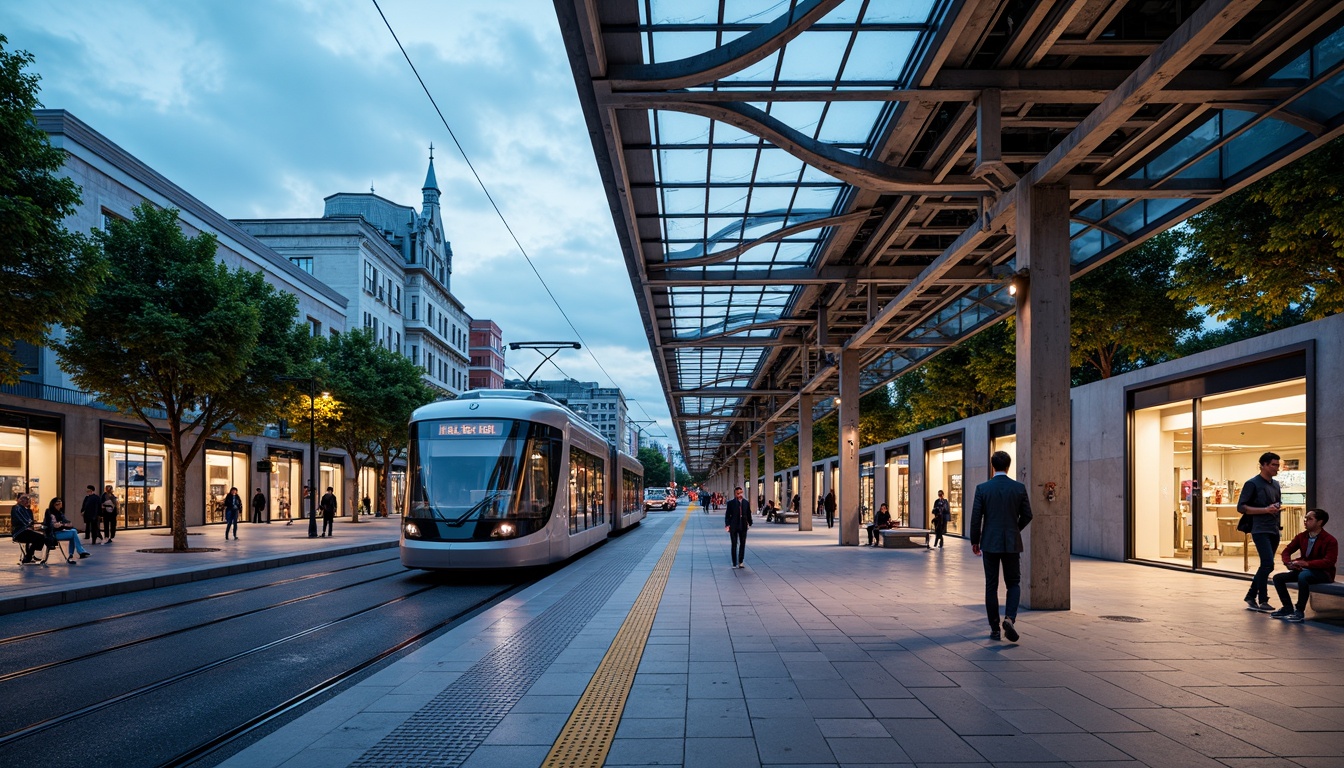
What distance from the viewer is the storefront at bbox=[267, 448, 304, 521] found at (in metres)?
45.6

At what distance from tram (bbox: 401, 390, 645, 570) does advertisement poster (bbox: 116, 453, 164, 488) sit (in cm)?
2177

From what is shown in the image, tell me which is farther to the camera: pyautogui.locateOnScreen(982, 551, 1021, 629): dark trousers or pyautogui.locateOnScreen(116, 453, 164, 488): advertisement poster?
pyautogui.locateOnScreen(116, 453, 164, 488): advertisement poster

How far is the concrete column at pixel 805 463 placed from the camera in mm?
35719

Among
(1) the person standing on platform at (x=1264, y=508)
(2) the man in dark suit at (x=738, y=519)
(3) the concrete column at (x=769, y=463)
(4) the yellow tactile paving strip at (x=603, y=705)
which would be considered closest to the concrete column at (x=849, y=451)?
(2) the man in dark suit at (x=738, y=519)

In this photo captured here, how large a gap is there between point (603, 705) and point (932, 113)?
9523 millimetres

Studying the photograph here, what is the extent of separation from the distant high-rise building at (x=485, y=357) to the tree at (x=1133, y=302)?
69.0m

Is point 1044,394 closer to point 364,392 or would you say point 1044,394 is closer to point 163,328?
point 163,328

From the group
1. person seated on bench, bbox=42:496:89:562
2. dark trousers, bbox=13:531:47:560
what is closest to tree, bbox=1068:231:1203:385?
person seated on bench, bbox=42:496:89:562

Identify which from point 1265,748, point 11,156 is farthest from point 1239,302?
point 11,156

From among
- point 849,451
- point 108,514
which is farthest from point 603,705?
point 108,514

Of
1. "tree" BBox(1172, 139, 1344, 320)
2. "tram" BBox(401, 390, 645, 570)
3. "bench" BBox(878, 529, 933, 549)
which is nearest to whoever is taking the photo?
"tram" BBox(401, 390, 645, 570)

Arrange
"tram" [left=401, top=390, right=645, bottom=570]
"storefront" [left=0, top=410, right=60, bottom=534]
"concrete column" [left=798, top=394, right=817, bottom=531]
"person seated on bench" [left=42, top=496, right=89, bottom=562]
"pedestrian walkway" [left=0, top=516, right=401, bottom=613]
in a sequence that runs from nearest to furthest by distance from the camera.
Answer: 1. "pedestrian walkway" [left=0, top=516, right=401, bottom=613]
2. "tram" [left=401, top=390, right=645, bottom=570]
3. "person seated on bench" [left=42, top=496, right=89, bottom=562]
4. "storefront" [left=0, top=410, right=60, bottom=534]
5. "concrete column" [left=798, top=394, right=817, bottom=531]

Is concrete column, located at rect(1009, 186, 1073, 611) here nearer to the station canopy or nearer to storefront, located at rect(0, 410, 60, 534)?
the station canopy

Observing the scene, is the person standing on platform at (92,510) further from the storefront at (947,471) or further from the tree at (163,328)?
the storefront at (947,471)
